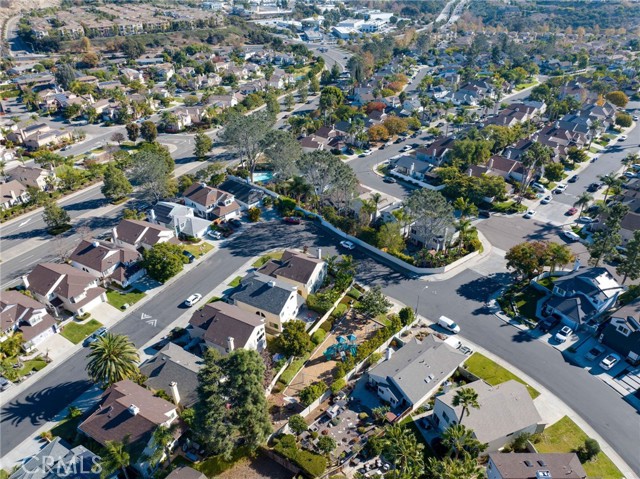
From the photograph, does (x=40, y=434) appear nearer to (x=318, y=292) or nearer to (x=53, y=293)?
(x=53, y=293)

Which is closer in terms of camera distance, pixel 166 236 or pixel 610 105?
pixel 166 236

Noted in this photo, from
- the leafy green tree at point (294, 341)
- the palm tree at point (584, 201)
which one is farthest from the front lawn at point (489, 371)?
the palm tree at point (584, 201)

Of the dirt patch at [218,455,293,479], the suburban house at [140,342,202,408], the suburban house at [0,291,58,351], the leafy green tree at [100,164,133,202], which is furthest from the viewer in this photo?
the leafy green tree at [100,164,133,202]

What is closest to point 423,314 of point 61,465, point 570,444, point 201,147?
point 570,444

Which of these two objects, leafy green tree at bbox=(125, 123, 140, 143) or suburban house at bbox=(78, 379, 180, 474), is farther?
leafy green tree at bbox=(125, 123, 140, 143)

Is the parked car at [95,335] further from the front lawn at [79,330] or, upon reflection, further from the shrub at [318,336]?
the shrub at [318,336]

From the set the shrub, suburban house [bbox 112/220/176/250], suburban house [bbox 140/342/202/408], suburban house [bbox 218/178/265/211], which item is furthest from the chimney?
suburban house [bbox 218/178/265/211]

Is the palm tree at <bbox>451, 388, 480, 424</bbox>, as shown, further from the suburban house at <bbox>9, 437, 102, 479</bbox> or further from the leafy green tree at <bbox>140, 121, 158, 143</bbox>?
the leafy green tree at <bbox>140, 121, 158, 143</bbox>

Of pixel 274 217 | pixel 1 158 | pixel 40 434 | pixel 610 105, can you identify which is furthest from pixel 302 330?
pixel 610 105
